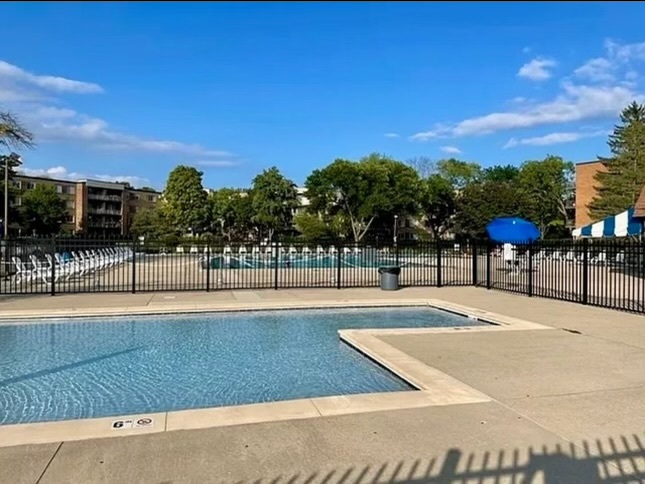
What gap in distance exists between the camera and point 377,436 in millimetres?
4336

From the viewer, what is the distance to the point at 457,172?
75.5 m

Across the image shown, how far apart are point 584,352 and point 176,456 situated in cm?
591

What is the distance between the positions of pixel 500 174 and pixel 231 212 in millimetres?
39359

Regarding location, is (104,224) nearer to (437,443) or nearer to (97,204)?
(97,204)

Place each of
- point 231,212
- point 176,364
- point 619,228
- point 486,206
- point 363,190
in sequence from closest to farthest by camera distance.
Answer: point 176,364 < point 619,228 < point 486,206 < point 363,190 < point 231,212

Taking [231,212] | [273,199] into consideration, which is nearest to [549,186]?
[273,199]

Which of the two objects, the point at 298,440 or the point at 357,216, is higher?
the point at 357,216

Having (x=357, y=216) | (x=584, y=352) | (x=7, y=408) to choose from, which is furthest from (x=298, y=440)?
(x=357, y=216)

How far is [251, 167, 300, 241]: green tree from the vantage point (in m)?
70.1

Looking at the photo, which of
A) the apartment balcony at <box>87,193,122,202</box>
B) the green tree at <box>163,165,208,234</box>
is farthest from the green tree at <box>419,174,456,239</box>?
the apartment balcony at <box>87,193,122,202</box>

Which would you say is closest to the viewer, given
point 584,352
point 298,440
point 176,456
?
point 176,456

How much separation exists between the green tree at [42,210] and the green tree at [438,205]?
4872 centimetres

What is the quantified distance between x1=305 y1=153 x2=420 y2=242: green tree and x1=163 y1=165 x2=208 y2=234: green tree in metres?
15.5

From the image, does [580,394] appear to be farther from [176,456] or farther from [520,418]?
[176,456]
